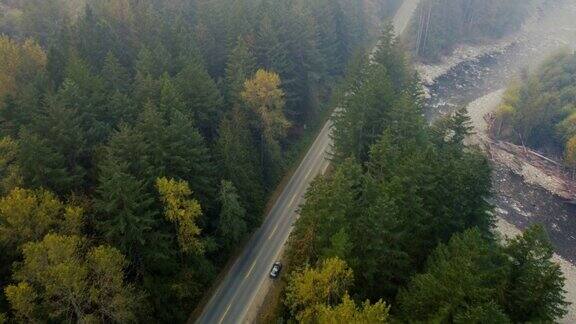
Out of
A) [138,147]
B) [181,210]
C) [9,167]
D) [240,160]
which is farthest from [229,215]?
[9,167]

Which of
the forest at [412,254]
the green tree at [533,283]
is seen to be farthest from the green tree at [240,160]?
the green tree at [533,283]

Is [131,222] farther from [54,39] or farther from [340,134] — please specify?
[54,39]

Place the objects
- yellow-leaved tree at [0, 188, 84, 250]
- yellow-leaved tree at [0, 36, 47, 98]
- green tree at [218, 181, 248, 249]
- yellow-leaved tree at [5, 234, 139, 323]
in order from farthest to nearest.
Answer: yellow-leaved tree at [0, 36, 47, 98] → green tree at [218, 181, 248, 249] → yellow-leaved tree at [0, 188, 84, 250] → yellow-leaved tree at [5, 234, 139, 323]

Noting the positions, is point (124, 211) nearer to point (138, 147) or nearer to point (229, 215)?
point (138, 147)

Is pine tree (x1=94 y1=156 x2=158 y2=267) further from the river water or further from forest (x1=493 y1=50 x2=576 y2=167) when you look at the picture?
forest (x1=493 y1=50 x2=576 y2=167)

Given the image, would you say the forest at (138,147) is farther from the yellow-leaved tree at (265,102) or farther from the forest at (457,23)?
the forest at (457,23)

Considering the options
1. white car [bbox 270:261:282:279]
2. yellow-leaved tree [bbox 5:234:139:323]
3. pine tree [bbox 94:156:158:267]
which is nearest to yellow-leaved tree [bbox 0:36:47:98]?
pine tree [bbox 94:156:158:267]
